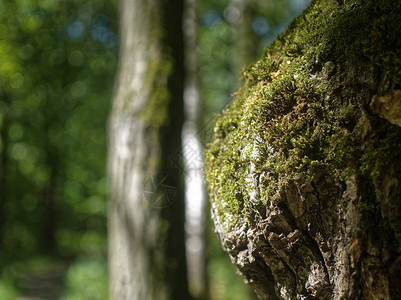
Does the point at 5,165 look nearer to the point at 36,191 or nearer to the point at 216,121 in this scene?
the point at 36,191

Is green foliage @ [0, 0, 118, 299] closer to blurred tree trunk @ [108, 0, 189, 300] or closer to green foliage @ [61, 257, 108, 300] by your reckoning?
green foliage @ [61, 257, 108, 300]

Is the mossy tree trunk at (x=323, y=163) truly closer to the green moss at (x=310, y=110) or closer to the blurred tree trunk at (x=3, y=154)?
the green moss at (x=310, y=110)

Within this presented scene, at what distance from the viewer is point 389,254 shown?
1239mm

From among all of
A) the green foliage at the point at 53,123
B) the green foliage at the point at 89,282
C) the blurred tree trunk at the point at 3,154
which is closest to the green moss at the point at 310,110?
the green foliage at the point at 89,282

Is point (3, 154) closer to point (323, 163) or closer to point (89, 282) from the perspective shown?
point (89, 282)

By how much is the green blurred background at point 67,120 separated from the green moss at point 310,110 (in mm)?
6723

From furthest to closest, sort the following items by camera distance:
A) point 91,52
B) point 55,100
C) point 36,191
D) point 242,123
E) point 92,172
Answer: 1. point 36,191
2. point 92,172
3. point 55,100
4. point 91,52
5. point 242,123

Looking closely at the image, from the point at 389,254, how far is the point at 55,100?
16884 millimetres

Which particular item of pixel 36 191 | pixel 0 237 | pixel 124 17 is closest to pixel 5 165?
pixel 0 237

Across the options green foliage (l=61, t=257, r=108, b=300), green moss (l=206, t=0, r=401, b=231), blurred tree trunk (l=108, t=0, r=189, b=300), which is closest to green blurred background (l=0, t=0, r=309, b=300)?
green foliage (l=61, t=257, r=108, b=300)

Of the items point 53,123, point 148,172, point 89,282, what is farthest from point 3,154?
point 148,172

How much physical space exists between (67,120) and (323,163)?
17.1 meters

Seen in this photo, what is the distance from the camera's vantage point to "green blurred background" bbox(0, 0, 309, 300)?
11289mm

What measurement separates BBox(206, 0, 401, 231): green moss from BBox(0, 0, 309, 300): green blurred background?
6.72 m
